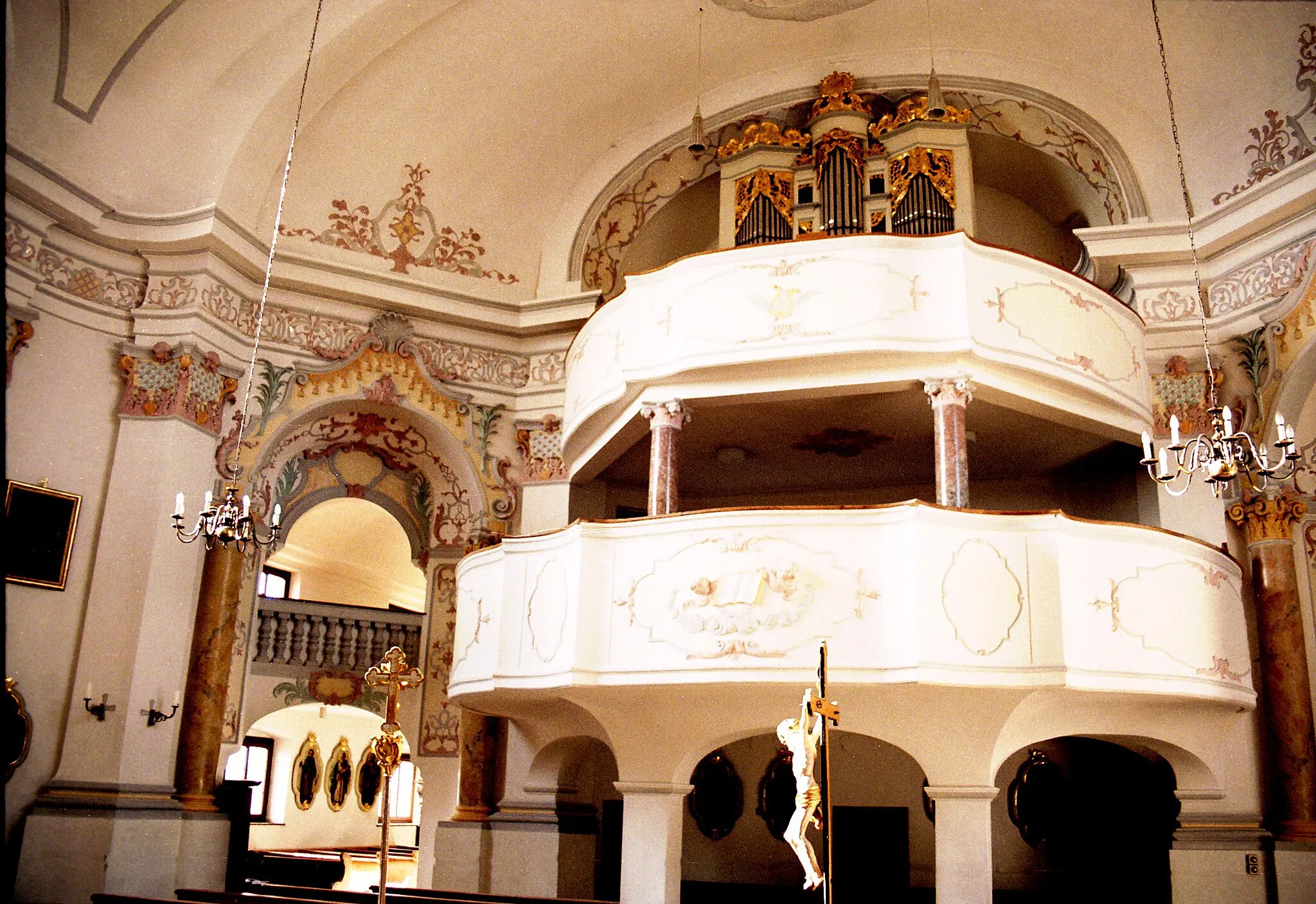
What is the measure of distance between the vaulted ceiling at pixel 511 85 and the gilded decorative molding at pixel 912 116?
1.13ft

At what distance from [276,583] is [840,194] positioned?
9.43m

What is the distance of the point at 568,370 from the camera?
13.1 metres

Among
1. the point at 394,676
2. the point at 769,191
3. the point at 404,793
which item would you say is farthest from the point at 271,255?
the point at 404,793

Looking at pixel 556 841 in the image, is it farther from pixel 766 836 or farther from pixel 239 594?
pixel 239 594

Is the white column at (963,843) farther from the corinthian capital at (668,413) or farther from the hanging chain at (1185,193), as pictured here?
the hanging chain at (1185,193)

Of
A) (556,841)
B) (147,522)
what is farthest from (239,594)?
(556,841)

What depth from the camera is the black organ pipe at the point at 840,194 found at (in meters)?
13.2

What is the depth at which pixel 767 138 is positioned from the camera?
13867mm

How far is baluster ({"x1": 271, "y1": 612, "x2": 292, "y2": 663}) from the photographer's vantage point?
12891 millimetres

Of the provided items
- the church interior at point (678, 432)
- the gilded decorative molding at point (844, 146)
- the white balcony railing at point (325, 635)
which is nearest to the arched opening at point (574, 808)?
the church interior at point (678, 432)

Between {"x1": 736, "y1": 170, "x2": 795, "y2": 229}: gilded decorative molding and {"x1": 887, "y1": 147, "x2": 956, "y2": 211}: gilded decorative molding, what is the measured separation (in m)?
1.14

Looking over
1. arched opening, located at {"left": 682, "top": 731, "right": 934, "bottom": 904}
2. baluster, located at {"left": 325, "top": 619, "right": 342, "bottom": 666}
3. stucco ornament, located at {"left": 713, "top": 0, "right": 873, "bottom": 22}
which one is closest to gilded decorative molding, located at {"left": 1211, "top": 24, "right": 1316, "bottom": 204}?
stucco ornament, located at {"left": 713, "top": 0, "right": 873, "bottom": 22}

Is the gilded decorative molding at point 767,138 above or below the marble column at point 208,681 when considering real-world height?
above

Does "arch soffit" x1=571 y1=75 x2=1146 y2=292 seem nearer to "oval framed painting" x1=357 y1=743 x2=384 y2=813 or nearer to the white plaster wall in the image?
the white plaster wall
